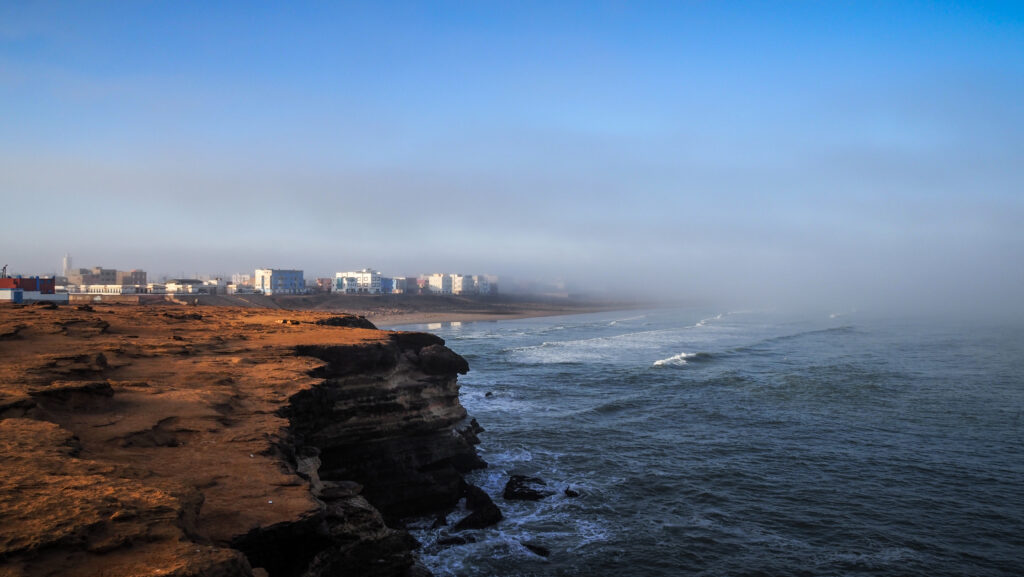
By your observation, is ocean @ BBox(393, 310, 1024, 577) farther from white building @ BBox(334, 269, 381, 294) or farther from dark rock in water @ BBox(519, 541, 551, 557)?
white building @ BBox(334, 269, 381, 294)

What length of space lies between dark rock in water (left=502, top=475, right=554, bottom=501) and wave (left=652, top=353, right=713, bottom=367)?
3182 centimetres

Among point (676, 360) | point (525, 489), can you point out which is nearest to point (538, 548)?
point (525, 489)

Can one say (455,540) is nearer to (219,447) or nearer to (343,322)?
(219,447)

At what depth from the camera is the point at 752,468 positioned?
84.4 feet

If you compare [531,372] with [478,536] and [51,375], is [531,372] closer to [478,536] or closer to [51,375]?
[478,536]

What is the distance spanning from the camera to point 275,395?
15.9 metres

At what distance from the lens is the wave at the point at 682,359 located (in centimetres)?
5456

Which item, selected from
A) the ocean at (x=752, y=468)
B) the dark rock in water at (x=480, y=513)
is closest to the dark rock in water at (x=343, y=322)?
the ocean at (x=752, y=468)

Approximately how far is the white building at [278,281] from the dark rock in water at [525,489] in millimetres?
132766

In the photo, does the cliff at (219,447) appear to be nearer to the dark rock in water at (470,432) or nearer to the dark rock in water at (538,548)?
the dark rock in water at (470,432)

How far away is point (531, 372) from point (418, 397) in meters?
29.4

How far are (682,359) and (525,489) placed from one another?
124ft

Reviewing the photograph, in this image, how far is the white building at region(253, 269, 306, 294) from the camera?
148375 millimetres

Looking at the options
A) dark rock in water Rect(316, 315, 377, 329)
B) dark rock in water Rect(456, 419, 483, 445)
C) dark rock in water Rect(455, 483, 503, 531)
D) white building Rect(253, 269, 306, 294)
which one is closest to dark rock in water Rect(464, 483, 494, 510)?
dark rock in water Rect(455, 483, 503, 531)
